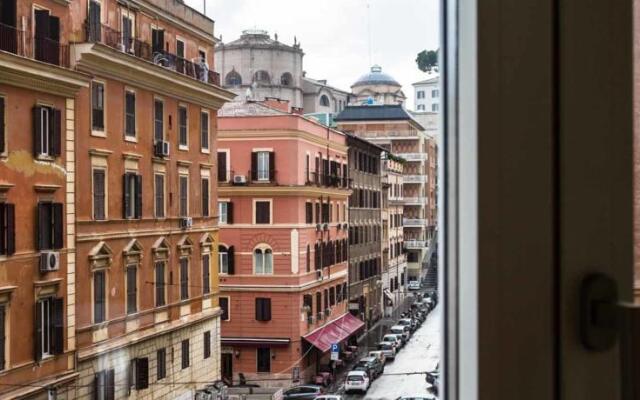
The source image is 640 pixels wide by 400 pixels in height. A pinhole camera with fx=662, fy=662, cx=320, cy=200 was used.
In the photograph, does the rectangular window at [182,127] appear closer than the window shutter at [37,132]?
No

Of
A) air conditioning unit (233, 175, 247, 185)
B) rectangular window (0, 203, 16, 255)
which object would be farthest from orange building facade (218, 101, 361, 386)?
rectangular window (0, 203, 16, 255)

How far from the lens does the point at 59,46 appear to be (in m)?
0.63

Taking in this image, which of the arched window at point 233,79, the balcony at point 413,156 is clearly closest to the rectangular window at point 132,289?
the arched window at point 233,79

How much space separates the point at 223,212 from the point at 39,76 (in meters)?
0.24

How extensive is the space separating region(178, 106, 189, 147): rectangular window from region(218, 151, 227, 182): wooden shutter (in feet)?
0.13

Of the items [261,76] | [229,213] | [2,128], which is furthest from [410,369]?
[2,128]

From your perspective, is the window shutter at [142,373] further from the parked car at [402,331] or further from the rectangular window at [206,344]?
the parked car at [402,331]

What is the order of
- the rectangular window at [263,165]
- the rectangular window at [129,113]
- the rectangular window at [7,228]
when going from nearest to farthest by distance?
the rectangular window at [7,228], the rectangular window at [129,113], the rectangular window at [263,165]

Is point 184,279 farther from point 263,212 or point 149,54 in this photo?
point 149,54

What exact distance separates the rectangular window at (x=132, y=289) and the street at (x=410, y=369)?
237 mm

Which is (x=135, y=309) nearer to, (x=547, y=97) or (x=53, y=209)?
(x=53, y=209)

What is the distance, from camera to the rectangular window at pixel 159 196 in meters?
0.69

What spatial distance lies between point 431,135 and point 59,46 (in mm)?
374

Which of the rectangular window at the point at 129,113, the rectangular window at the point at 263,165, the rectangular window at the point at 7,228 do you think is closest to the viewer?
the rectangular window at the point at 7,228
